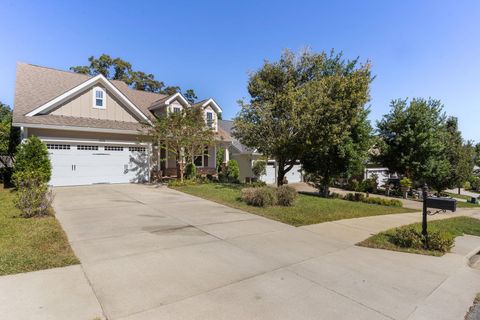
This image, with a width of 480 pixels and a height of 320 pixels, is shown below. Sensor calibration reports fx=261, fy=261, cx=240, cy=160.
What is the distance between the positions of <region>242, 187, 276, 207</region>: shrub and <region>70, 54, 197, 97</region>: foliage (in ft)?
78.2

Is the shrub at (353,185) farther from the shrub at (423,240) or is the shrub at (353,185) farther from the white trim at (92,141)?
the white trim at (92,141)

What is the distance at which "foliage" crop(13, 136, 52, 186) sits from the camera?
1190cm

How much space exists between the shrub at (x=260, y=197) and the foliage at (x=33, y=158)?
9337mm

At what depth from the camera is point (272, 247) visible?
5.67 meters

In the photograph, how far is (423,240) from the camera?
6.09 meters

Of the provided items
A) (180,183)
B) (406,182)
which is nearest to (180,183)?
(180,183)

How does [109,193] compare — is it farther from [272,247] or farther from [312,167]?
[312,167]

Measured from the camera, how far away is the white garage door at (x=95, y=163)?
13906mm

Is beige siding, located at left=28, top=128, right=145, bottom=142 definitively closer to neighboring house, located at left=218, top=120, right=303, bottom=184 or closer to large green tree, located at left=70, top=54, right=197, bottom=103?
neighboring house, located at left=218, top=120, right=303, bottom=184

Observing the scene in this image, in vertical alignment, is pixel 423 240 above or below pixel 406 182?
below

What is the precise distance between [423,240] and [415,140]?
15207 mm

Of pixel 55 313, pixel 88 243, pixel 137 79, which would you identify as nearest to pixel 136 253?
pixel 88 243

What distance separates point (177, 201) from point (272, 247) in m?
5.90

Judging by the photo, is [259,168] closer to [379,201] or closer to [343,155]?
[343,155]
